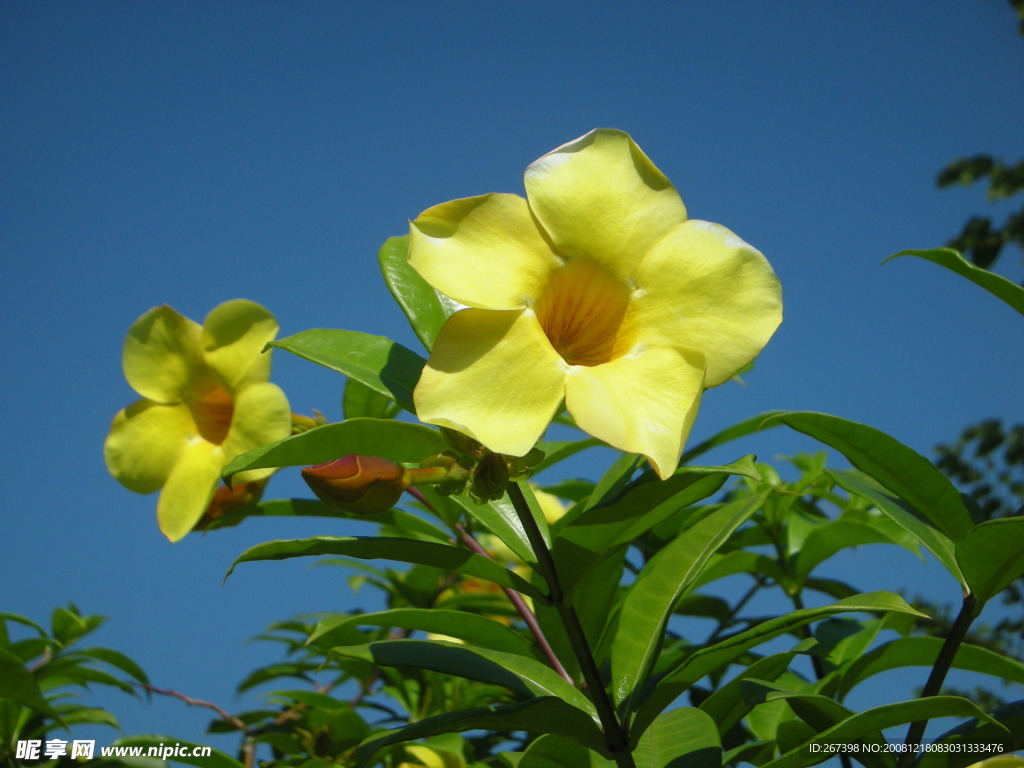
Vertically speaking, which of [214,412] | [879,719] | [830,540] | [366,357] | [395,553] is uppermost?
[214,412]

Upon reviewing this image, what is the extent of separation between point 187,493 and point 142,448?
0.50ft

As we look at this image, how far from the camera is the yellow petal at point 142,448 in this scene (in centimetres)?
124

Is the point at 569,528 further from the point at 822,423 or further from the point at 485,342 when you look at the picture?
the point at 822,423

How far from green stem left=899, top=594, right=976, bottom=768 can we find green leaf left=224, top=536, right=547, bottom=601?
54cm

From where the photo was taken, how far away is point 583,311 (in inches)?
38.4

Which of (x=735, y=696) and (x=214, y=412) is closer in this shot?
(x=735, y=696)

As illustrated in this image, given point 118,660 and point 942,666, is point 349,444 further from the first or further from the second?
point 118,660

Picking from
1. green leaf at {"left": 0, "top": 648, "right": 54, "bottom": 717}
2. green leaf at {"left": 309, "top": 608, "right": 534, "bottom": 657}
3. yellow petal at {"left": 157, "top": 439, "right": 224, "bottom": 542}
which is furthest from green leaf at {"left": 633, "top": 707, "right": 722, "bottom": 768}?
green leaf at {"left": 0, "top": 648, "right": 54, "bottom": 717}

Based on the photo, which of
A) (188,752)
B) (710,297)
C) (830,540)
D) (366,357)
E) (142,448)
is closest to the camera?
(710,297)

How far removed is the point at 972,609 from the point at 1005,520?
20 cm

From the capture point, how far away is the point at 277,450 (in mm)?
884

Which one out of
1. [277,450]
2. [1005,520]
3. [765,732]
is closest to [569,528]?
[277,450]

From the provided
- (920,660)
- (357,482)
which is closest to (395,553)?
(357,482)

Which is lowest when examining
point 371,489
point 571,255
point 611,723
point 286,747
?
point 611,723
